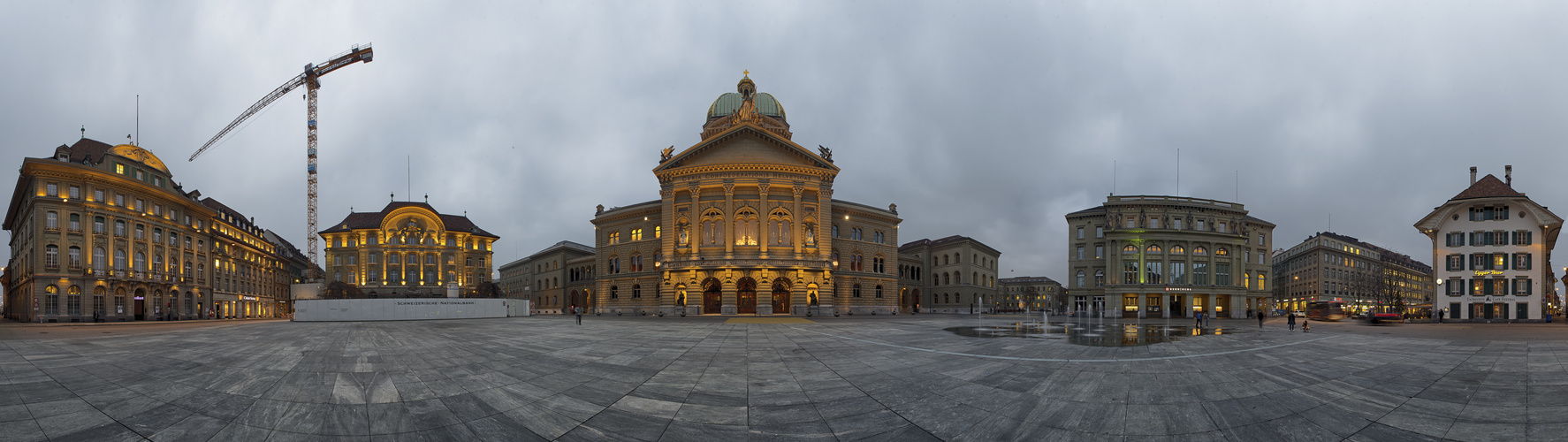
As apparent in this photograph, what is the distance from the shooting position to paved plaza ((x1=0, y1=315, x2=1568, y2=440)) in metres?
9.48

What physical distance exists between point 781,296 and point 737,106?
3102 centimetres

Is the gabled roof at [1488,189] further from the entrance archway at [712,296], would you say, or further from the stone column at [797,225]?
the entrance archway at [712,296]

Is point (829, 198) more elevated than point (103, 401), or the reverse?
point (829, 198)

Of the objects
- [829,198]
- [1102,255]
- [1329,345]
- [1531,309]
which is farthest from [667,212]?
[1531,309]

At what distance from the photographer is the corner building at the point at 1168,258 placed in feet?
229

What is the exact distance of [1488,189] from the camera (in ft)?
198

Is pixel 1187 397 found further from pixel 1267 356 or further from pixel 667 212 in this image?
pixel 667 212

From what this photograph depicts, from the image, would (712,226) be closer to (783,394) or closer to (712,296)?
(712,296)

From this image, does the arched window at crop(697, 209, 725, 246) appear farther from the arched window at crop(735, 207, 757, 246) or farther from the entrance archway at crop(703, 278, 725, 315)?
the entrance archway at crop(703, 278, 725, 315)

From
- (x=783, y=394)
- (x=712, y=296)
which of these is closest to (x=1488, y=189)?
(x=712, y=296)

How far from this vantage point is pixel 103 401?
1138 centimetres

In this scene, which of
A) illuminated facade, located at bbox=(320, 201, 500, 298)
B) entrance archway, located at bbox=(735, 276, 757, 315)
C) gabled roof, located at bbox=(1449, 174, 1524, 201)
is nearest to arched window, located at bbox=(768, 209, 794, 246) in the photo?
entrance archway, located at bbox=(735, 276, 757, 315)

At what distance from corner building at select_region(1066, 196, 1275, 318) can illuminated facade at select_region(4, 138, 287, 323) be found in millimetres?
95702

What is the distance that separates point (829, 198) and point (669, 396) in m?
56.8
